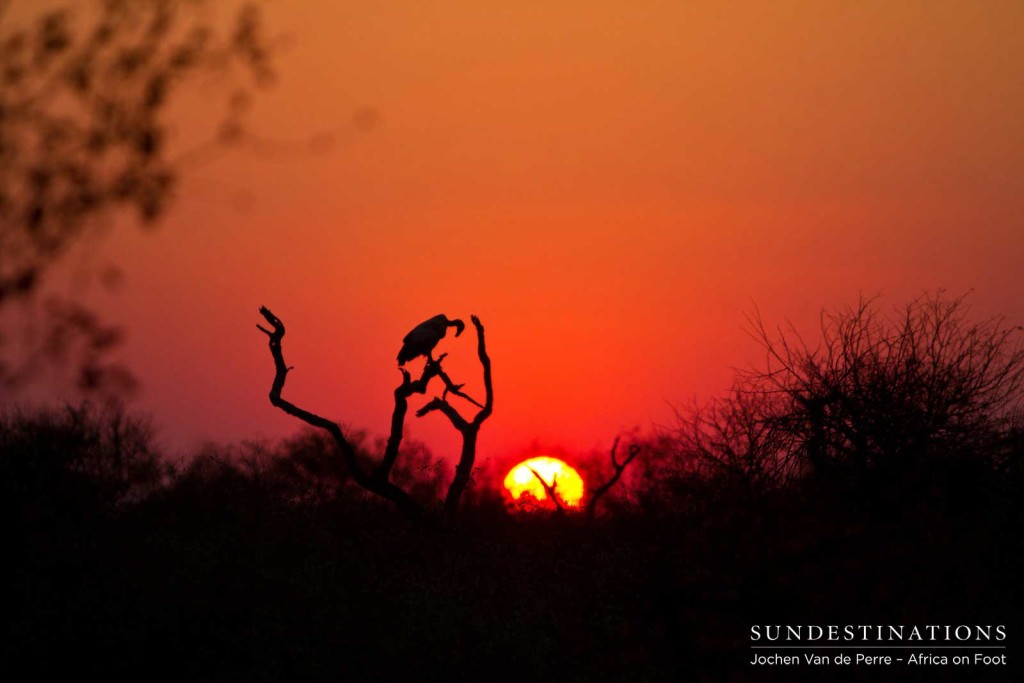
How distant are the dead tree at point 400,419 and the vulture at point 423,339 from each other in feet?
0.70

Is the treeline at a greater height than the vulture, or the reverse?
the vulture

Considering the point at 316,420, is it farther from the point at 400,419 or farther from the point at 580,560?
the point at 580,560

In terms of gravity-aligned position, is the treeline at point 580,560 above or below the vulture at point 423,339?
below

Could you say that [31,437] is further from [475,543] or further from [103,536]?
[475,543]

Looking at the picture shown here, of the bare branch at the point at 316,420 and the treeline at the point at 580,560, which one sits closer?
the treeline at the point at 580,560

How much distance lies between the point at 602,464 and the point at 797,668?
2418cm

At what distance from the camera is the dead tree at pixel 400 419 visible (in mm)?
18234

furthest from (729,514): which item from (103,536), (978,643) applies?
(103,536)

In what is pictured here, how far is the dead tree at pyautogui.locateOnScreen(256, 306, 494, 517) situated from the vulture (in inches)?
8.4

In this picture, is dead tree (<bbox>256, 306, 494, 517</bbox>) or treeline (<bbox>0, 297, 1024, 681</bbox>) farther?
dead tree (<bbox>256, 306, 494, 517</bbox>)

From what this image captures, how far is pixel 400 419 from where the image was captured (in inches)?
735

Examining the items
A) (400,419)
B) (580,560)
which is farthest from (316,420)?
(580,560)

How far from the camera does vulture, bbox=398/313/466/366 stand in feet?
59.3

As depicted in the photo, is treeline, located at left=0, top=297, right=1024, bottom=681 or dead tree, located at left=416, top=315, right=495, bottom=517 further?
dead tree, located at left=416, top=315, right=495, bottom=517
